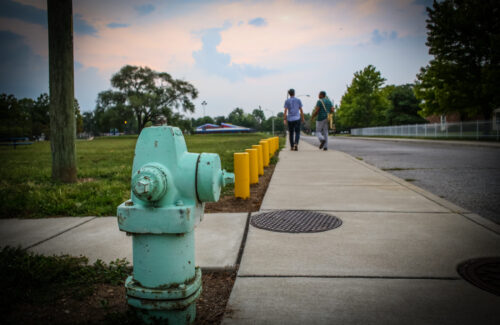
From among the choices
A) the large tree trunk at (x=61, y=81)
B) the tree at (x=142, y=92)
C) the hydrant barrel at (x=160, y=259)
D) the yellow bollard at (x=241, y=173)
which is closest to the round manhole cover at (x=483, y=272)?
the hydrant barrel at (x=160, y=259)

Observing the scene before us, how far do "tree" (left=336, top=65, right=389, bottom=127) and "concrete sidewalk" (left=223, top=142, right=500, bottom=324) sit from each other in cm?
5989

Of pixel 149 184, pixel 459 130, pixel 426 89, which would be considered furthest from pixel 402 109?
pixel 149 184

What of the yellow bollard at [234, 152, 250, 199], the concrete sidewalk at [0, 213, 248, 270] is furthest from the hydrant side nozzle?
the yellow bollard at [234, 152, 250, 199]

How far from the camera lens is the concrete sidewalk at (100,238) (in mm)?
2801

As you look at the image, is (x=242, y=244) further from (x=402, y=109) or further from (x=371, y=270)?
(x=402, y=109)

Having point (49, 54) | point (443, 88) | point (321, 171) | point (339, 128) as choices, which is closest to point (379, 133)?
point (443, 88)

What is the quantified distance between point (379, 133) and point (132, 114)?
38881mm

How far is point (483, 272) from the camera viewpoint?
2.36 meters

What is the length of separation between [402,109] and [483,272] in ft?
202

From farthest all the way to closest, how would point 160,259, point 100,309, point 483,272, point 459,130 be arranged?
1. point 459,130
2. point 483,272
3. point 100,309
4. point 160,259

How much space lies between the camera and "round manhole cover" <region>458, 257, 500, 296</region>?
7.07 feet

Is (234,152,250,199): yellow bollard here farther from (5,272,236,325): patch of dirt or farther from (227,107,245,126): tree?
(227,107,245,126): tree

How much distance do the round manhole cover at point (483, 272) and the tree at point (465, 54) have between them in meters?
25.4

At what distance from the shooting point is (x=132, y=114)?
188ft
